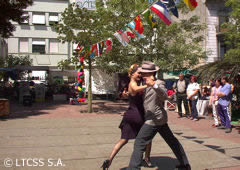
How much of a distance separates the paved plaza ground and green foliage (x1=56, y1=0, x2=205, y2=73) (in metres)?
5.05

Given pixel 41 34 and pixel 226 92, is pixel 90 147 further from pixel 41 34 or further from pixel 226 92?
pixel 41 34

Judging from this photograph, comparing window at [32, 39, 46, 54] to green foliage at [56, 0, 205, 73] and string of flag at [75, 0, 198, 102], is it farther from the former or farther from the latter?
string of flag at [75, 0, 198, 102]

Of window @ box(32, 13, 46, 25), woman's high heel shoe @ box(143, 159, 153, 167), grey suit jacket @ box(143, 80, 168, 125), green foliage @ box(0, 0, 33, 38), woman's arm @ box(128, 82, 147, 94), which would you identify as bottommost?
woman's high heel shoe @ box(143, 159, 153, 167)

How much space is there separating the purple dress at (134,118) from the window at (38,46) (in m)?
30.3

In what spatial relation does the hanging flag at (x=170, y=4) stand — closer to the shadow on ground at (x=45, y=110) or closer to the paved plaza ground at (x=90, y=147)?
the paved plaza ground at (x=90, y=147)

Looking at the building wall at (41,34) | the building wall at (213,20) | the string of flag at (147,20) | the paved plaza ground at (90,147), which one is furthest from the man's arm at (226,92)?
the building wall at (41,34)

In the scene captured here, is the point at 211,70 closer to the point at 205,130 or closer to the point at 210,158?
the point at 205,130

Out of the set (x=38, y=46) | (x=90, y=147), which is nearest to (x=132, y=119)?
(x=90, y=147)

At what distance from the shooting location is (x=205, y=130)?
310 inches

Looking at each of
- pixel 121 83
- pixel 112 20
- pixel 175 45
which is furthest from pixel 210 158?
pixel 121 83

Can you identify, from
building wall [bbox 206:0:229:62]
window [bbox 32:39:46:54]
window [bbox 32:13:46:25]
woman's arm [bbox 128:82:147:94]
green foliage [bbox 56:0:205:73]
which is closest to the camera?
woman's arm [bbox 128:82:147:94]

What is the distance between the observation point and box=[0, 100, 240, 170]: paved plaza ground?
4508 millimetres

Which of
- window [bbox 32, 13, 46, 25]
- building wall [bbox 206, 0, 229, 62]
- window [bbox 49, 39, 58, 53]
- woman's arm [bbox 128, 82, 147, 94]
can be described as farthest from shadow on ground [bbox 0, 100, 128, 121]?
window [bbox 32, 13, 46, 25]

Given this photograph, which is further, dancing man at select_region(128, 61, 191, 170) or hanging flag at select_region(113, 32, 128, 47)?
hanging flag at select_region(113, 32, 128, 47)
